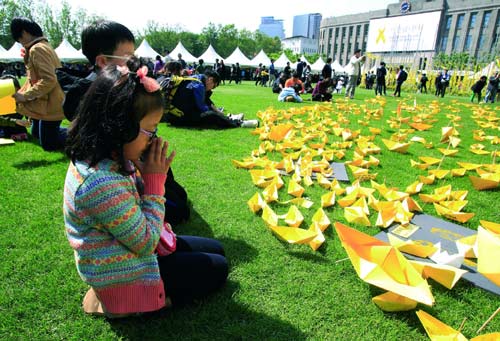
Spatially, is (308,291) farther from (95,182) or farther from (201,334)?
(95,182)

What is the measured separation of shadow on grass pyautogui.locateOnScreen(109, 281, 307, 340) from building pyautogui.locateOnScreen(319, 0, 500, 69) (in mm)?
43896

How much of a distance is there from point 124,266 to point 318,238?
1392 mm

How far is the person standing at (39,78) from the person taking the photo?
379 cm

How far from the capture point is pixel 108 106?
4.11 feet

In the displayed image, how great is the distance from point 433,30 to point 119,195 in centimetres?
5582

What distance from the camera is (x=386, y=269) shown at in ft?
5.69

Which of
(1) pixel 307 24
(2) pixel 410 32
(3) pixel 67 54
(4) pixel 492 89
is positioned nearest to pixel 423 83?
(4) pixel 492 89

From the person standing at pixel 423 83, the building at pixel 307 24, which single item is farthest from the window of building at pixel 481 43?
the building at pixel 307 24

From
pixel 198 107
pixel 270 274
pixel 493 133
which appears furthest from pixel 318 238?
pixel 493 133

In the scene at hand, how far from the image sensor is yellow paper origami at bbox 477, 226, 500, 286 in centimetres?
147

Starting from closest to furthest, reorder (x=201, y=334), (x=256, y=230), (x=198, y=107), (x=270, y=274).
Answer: (x=201, y=334) → (x=270, y=274) → (x=256, y=230) → (x=198, y=107)

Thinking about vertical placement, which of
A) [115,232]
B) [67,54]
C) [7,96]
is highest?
[67,54]

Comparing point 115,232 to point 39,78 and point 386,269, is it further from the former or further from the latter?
point 39,78

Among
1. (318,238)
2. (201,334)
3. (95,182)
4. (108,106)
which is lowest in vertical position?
(201,334)
